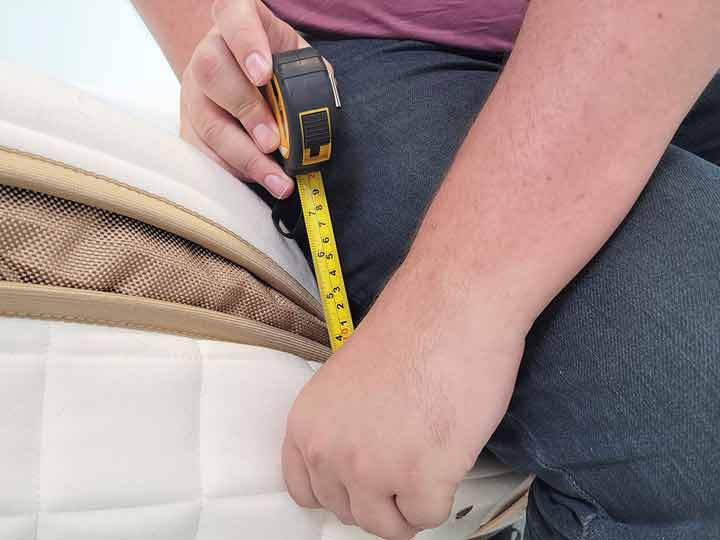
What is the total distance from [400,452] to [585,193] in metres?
0.25

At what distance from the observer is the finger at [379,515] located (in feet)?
1.70

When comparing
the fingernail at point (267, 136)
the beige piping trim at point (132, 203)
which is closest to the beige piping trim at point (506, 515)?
the beige piping trim at point (132, 203)

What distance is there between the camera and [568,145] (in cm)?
48

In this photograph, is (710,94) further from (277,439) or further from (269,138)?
(277,439)

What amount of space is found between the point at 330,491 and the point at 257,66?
0.40 m

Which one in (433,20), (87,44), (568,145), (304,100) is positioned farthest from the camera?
(87,44)

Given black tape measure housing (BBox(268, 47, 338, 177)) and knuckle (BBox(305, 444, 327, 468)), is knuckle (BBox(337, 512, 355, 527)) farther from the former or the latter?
black tape measure housing (BBox(268, 47, 338, 177))

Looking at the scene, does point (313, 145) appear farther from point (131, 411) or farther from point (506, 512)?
point (506, 512)

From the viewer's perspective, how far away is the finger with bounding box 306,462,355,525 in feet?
1.70

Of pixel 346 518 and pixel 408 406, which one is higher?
pixel 408 406

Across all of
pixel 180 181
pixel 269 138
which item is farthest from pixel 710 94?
pixel 180 181

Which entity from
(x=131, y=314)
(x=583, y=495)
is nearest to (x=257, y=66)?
(x=131, y=314)

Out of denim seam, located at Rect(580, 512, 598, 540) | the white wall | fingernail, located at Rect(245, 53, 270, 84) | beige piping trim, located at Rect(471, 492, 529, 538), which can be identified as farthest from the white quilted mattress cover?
the white wall

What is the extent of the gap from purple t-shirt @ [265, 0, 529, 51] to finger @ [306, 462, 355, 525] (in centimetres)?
47
